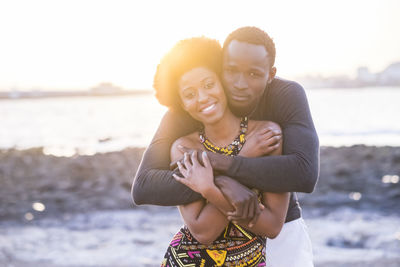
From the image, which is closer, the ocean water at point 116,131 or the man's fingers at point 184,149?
the man's fingers at point 184,149

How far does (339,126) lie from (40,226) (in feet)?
83.1

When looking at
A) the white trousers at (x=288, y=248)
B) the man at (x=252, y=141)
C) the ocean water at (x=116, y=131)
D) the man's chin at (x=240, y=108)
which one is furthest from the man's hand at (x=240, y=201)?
the ocean water at (x=116, y=131)

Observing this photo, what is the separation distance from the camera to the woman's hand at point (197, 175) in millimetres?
2422

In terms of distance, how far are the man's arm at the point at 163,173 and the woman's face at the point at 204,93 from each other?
0.87 feet

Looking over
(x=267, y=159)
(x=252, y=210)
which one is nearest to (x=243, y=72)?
(x=267, y=159)

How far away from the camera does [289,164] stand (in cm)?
245

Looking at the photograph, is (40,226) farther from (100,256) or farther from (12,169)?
(12,169)

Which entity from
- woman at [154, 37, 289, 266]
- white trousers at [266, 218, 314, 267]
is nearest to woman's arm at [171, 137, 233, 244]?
woman at [154, 37, 289, 266]

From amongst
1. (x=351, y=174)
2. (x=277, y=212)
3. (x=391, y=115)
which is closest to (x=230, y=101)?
(x=277, y=212)

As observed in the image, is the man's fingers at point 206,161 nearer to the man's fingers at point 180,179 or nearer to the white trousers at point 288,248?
the man's fingers at point 180,179

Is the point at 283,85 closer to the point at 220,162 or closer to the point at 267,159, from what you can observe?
the point at 267,159

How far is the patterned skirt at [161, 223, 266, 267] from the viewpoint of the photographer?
8.36 feet

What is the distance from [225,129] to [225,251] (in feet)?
2.02

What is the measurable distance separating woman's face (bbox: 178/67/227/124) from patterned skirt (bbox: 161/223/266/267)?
1.88 ft
